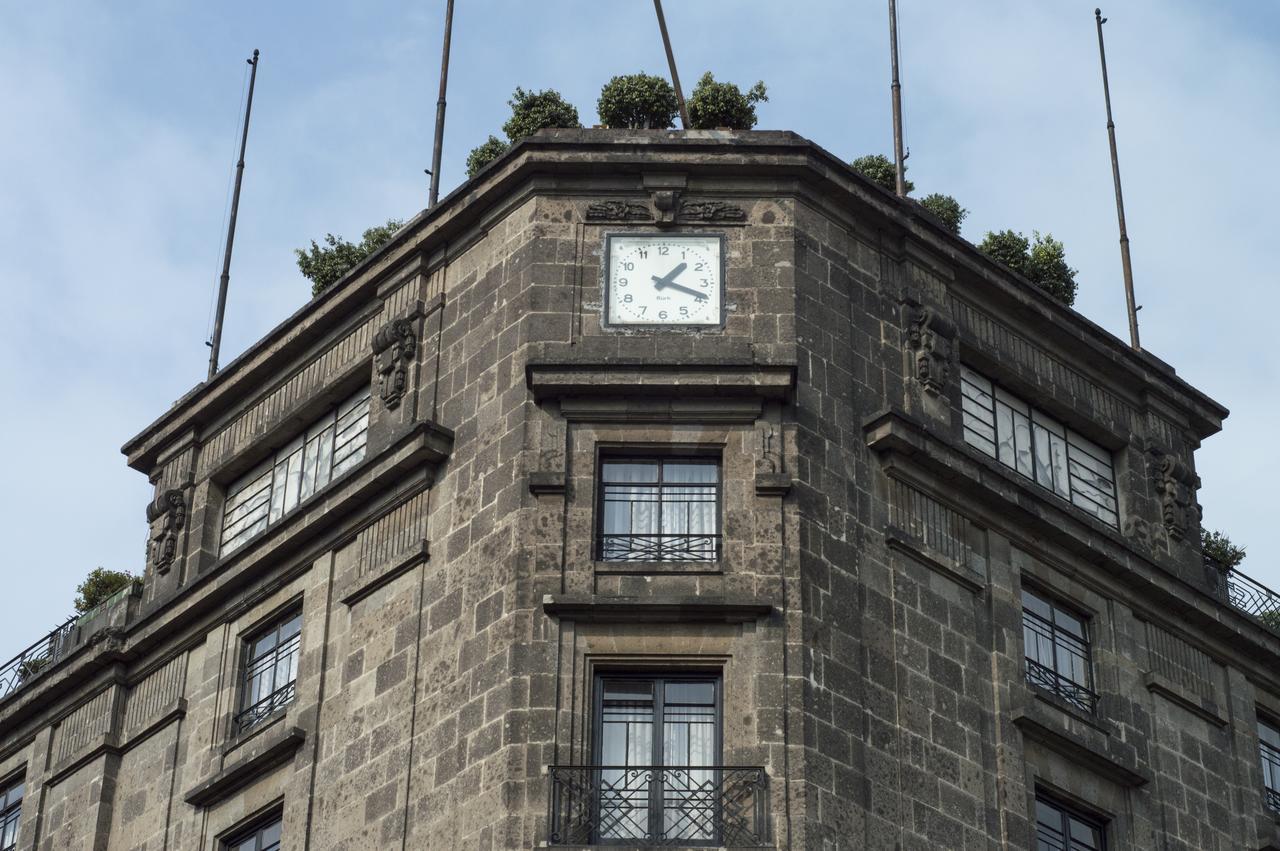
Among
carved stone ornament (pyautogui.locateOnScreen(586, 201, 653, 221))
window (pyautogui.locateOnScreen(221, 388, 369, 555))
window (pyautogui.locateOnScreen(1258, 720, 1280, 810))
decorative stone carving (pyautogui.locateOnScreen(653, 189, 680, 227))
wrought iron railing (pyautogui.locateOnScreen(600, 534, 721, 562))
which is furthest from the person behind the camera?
window (pyautogui.locateOnScreen(1258, 720, 1280, 810))

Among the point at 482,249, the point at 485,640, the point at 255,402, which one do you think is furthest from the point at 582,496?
the point at 255,402

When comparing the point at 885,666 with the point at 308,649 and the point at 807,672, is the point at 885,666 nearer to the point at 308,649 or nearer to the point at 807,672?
the point at 807,672

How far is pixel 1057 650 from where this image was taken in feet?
135

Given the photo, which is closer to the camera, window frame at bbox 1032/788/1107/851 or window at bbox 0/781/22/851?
window frame at bbox 1032/788/1107/851

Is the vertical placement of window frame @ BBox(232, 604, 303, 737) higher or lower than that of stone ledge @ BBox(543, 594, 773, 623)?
higher

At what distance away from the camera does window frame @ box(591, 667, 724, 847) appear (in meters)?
35.6

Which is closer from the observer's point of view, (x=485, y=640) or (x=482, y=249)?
(x=485, y=640)

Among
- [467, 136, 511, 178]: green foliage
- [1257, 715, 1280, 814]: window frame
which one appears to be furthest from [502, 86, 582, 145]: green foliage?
[1257, 715, 1280, 814]: window frame

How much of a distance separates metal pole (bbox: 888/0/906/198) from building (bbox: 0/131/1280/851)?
5.26 feet

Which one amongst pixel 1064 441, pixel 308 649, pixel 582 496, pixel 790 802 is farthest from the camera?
pixel 1064 441

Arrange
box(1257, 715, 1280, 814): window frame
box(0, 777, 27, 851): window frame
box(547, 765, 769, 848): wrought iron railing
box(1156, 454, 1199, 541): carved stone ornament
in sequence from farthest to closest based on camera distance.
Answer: box(0, 777, 27, 851): window frame → box(1156, 454, 1199, 541): carved stone ornament → box(1257, 715, 1280, 814): window frame → box(547, 765, 769, 848): wrought iron railing

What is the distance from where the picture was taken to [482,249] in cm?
4184

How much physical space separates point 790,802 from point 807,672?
188 centimetres

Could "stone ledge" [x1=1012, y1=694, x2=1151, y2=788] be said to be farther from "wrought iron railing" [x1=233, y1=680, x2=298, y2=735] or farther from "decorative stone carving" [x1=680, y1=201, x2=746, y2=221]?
"wrought iron railing" [x1=233, y1=680, x2=298, y2=735]
